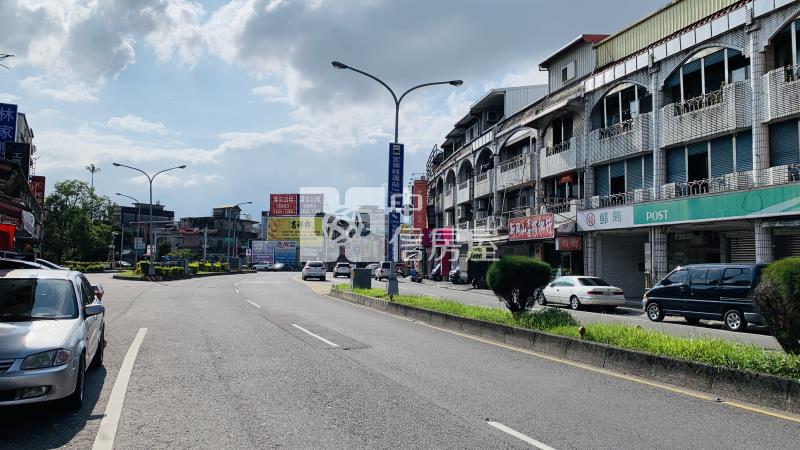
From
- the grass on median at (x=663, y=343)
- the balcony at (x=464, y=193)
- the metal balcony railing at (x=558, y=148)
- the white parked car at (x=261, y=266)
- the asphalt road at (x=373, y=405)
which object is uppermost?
the metal balcony railing at (x=558, y=148)

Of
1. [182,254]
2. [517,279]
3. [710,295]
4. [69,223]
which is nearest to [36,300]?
[517,279]

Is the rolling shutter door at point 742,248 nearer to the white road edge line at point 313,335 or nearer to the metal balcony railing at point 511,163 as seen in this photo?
the metal balcony railing at point 511,163

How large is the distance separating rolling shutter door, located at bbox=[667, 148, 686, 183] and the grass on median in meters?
14.0

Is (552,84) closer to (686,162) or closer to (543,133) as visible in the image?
(543,133)

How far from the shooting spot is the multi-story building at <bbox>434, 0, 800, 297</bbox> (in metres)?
20.2

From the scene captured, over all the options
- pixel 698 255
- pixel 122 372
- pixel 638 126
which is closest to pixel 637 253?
pixel 698 255

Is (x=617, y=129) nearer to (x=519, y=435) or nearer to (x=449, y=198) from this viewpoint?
(x=519, y=435)

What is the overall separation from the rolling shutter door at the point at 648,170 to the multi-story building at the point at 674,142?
0.16 ft

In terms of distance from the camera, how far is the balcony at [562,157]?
30578 millimetres

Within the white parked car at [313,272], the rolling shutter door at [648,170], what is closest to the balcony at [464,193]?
the white parked car at [313,272]

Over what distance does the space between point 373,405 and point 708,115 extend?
68.6 ft

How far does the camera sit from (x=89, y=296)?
344 inches

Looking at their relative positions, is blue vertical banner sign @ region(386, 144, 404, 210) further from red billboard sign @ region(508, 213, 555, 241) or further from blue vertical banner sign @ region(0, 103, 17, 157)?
blue vertical banner sign @ region(0, 103, 17, 157)

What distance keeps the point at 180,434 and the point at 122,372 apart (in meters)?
3.36
